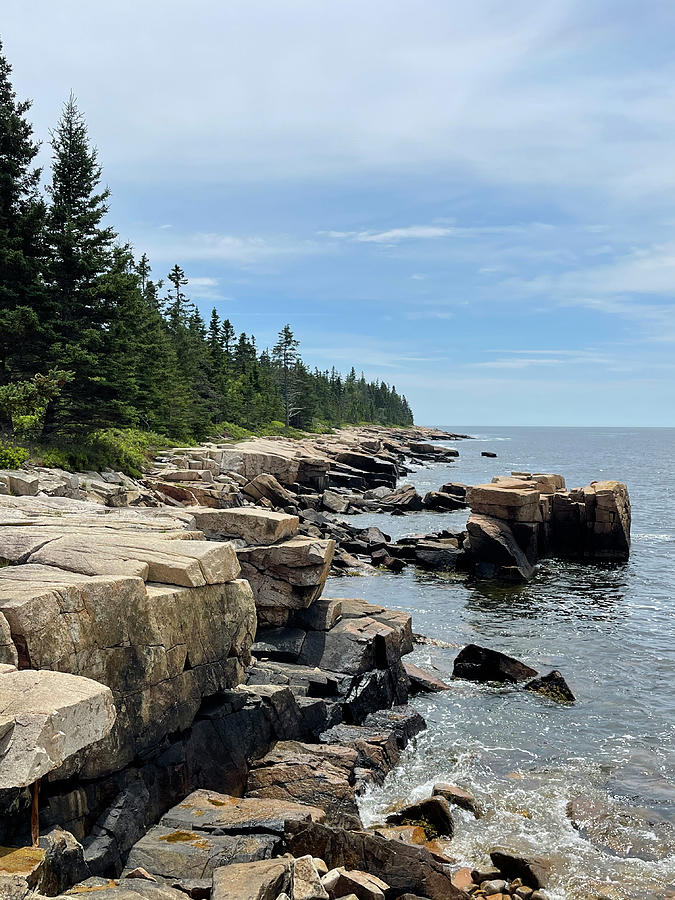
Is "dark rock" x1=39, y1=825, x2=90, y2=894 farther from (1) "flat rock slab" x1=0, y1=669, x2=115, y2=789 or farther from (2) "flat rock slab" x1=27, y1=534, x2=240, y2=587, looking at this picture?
(2) "flat rock slab" x1=27, y1=534, x2=240, y2=587

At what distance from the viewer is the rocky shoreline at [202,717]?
23.8 feet

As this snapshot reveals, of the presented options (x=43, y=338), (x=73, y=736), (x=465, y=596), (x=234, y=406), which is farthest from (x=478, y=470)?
(x=73, y=736)

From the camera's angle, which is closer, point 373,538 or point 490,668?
point 490,668

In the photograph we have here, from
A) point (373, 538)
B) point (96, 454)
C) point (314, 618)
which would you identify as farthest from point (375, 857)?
point (373, 538)

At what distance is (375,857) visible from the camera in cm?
963

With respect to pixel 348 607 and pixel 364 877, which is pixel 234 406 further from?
pixel 364 877

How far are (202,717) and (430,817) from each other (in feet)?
15.8

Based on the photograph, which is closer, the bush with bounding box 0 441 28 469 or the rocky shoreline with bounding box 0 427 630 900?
the rocky shoreline with bounding box 0 427 630 900

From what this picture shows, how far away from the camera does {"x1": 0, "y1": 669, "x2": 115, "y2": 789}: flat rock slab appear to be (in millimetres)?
6207

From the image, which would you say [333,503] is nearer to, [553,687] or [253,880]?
[553,687]

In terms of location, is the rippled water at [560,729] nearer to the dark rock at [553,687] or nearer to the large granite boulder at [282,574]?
the dark rock at [553,687]

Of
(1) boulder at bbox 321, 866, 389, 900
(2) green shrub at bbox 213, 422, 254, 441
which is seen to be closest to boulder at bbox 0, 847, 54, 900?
(1) boulder at bbox 321, 866, 389, 900

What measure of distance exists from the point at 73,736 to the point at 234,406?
7376cm

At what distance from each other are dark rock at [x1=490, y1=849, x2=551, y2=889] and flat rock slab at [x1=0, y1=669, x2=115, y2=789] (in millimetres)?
7560
